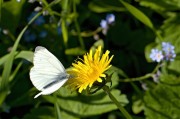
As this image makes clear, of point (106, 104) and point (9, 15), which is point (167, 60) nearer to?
point (106, 104)

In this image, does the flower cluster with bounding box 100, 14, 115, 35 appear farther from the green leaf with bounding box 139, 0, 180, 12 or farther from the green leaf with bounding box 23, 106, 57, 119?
the green leaf with bounding box 23, 106, 57, 119

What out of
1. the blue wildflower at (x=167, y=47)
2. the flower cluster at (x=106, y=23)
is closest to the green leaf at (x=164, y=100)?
the blue wildflower at (x=167, y=47)

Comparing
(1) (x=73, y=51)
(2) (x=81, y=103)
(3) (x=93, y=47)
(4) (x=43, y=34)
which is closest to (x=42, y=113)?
(2) (x=81, y=103)

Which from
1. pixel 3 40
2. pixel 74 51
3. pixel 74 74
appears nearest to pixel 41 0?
pixel 74 51

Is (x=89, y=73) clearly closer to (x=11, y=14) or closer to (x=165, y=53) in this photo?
(x=165, y=53)

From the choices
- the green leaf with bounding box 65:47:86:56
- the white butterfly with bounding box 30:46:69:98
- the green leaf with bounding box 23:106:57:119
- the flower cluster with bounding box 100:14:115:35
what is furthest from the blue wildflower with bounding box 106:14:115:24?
the white butterfly with bounding box 30:46:69:98

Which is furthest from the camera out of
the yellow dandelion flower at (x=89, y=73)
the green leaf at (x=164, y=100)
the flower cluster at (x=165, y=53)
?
the flower cluster at (x=165, y=53)

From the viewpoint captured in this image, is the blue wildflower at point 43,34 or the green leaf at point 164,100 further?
the blue wildflower at point 43,34

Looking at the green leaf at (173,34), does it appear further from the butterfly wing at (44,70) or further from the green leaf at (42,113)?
the butterfly wing at (44,70)
